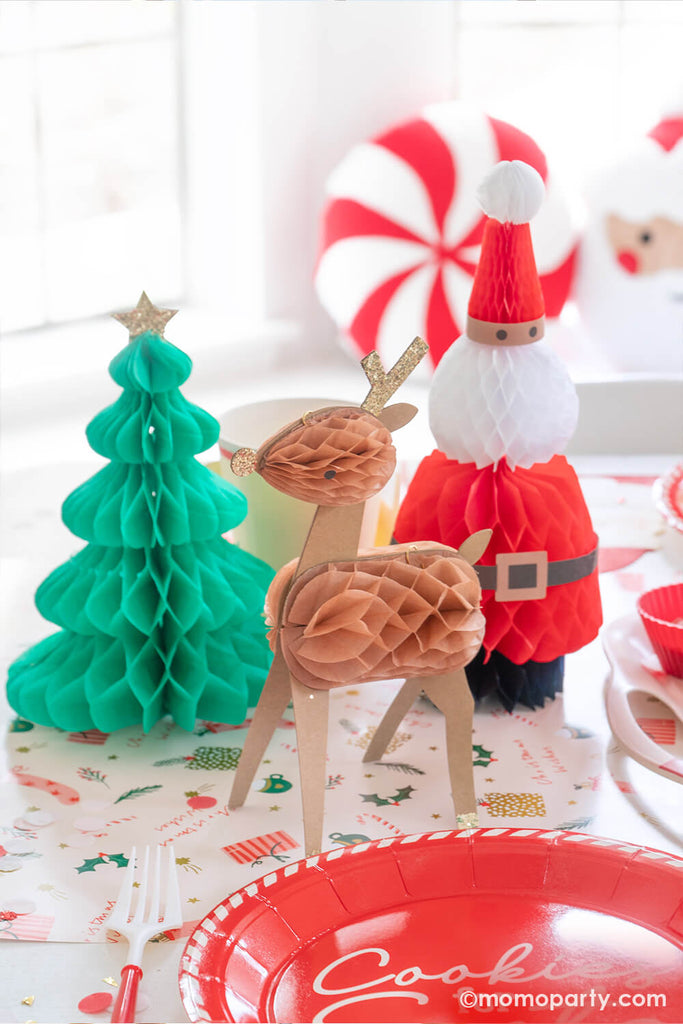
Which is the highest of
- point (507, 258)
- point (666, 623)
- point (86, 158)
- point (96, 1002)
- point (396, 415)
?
point (86, 158)

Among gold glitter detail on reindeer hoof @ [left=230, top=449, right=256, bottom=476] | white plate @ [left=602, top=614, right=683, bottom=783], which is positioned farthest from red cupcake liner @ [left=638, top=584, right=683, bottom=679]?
gold glitter detail on reindeer hoof @ [left=230, top=449, right=256, bottom=476]

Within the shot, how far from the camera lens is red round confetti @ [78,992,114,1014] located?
0.74 m

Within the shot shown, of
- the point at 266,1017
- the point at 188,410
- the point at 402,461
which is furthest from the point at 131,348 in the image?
the point at 402,461

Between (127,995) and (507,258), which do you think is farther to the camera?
(507,258)

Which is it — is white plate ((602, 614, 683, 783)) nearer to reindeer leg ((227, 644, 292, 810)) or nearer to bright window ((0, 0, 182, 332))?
reindeer leg ((227, 644, 292, 810))

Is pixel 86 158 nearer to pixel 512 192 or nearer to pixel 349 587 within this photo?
pixel 512 192

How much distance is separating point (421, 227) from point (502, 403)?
47.1 inches

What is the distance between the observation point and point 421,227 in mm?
2119

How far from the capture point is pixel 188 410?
1.04 meters

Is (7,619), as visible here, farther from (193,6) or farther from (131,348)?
(193,6)

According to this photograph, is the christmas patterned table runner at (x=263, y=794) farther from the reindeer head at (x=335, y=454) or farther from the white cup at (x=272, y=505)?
the reindeer head at (x=335, y=454)

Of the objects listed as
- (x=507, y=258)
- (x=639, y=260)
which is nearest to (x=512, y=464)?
(x=507, y=258)

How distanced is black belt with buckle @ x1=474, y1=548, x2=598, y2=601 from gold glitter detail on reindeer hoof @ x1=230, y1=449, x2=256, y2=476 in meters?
0.27

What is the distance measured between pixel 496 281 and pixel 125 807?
0.53 m
